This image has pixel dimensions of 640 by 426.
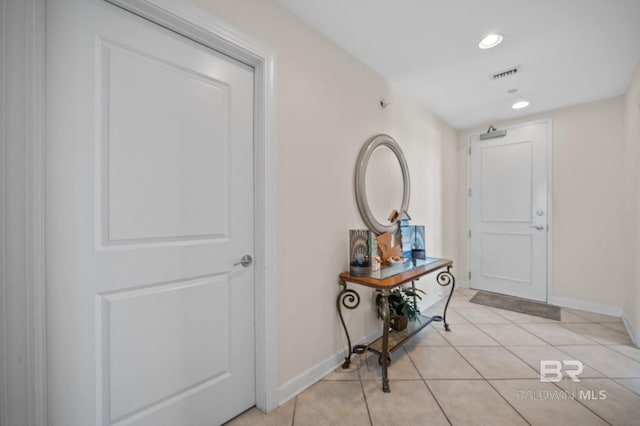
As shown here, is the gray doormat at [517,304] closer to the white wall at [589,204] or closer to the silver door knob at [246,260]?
the white wall at [589,204]

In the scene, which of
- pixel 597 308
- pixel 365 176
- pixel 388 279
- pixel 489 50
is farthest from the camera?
pixel 597 308

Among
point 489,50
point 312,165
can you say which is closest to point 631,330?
point 489,50

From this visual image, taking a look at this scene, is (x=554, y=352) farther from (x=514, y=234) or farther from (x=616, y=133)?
(x=616, y=133)

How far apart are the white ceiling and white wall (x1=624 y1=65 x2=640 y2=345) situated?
0.27m

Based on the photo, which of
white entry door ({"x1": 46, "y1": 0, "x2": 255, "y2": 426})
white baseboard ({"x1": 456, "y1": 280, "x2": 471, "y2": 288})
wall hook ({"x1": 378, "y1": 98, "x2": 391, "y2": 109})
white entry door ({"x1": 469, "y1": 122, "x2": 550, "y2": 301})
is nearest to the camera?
white entry door ({"x1": 46, "y1": 0, "x2": 255, "y2": 426})

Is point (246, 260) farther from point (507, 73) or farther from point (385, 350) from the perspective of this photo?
point (507, 73)

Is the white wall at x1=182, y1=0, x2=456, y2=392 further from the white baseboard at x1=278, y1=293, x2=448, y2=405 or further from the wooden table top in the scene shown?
→ the wooden table top

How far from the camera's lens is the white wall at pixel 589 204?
9.28ft

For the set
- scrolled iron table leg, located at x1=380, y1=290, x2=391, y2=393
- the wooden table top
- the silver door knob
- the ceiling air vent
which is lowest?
scrolled iron table leg, located at x1=380, y1=290, x2=391, y2=393

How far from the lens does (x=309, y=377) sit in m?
1.71

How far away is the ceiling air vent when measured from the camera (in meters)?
2.27

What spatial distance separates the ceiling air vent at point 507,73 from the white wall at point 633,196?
966 mm

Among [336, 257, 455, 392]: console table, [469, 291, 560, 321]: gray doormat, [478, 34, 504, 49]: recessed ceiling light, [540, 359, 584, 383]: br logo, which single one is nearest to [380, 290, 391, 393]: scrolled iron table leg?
[336, 257, 455, 392]: console table

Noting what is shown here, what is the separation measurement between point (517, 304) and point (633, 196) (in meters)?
1.58
